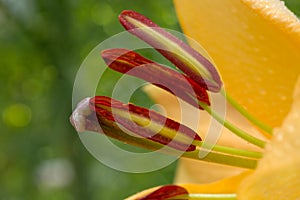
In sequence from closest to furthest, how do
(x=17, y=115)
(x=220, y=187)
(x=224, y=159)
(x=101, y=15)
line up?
(x=224, y=159) → (x=220, y=187) → (x=101, y=15) → (x=17, y=115)

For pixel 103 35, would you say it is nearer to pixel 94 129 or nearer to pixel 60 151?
pixel 60 151

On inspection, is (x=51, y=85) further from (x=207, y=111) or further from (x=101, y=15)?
(x=207, y=111)

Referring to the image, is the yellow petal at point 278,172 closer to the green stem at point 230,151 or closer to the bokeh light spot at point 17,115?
the green stem at point 230,151

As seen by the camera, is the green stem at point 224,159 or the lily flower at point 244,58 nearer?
the green stem at point 224,159

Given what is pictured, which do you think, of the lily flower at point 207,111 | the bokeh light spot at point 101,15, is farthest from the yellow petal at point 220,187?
the bokeh light spot at point 101,15

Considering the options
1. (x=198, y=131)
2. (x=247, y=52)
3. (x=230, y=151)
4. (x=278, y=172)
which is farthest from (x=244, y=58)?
(x=278, y=172)
